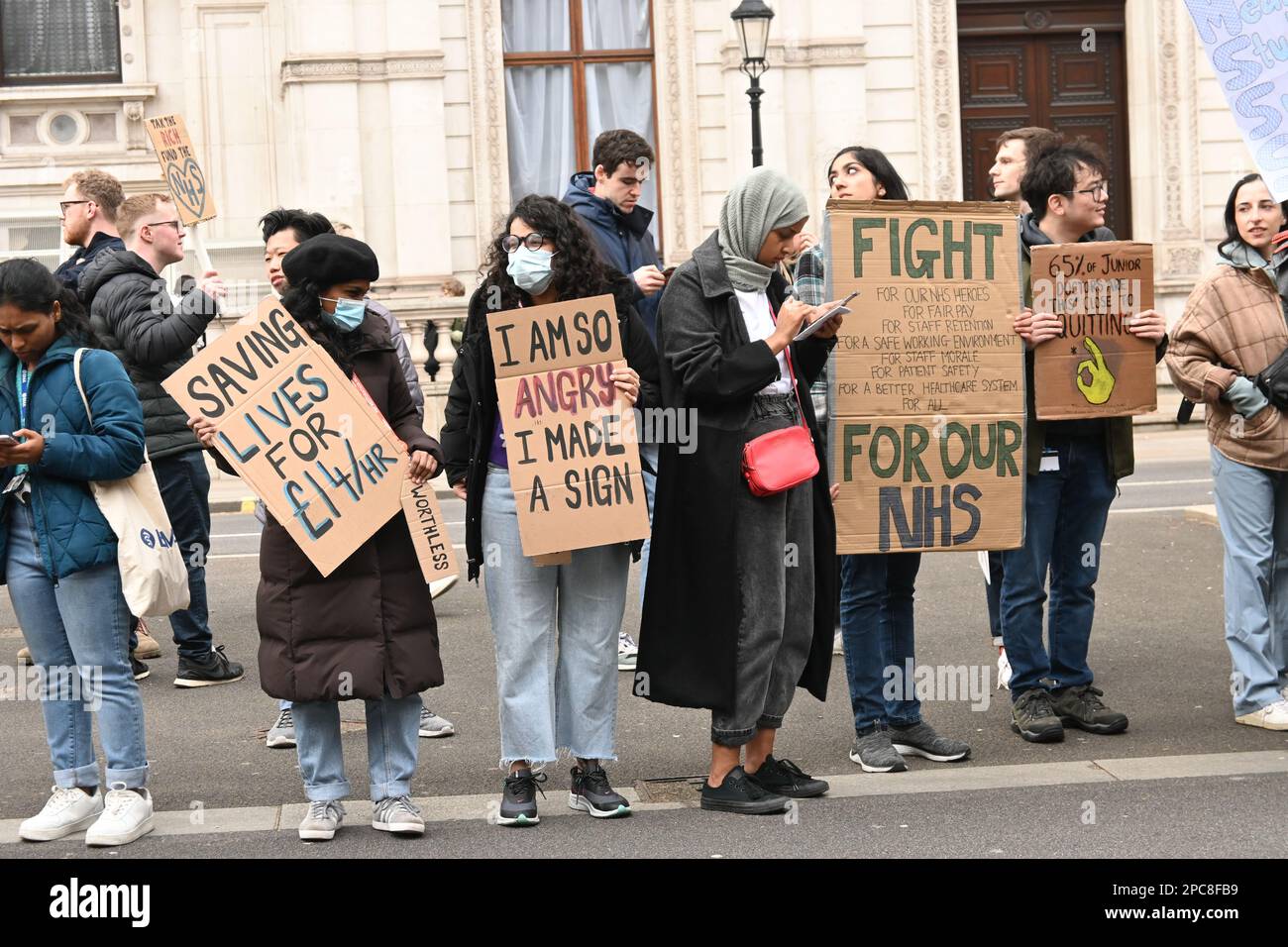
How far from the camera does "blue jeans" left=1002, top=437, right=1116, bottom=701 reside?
6969 mm

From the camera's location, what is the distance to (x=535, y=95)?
2153cm

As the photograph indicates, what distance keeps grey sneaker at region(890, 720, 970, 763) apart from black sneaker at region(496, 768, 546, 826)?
1494mm

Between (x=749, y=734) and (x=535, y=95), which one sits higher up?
(x=535, y=95)

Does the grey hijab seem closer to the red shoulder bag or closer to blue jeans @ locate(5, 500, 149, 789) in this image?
the red shoulder bag

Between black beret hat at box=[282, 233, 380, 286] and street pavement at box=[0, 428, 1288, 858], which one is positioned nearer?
street pavement at box=[0, 428, 1288, 858]

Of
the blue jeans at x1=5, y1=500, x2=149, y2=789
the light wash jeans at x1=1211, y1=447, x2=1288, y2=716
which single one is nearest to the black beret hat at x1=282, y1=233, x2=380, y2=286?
the blue jeans at x1=5, y1=500, x2=149, y2=789

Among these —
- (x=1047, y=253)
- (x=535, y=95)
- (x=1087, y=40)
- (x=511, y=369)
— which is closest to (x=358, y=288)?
(x=511, y=369)

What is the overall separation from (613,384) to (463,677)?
2.92 metres

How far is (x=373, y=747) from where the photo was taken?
589cm

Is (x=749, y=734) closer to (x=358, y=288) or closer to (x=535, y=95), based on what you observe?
(x=358, y=288)

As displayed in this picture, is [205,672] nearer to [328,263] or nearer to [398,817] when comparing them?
[398,817]

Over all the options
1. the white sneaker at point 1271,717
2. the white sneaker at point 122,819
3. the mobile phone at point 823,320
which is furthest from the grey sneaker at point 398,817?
the white sneaker at point 1271,717

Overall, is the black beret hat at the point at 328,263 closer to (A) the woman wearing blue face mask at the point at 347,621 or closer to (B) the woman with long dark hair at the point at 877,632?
(A) the woman wearing blue face mask at the point at 347,621

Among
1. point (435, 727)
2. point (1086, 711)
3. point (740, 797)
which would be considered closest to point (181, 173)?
point (435, 727)
